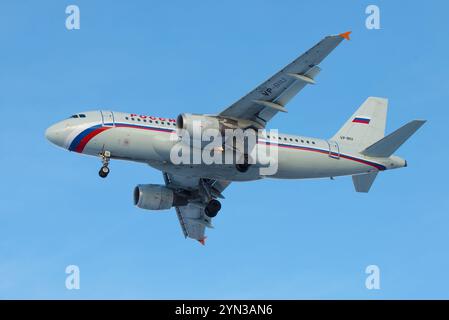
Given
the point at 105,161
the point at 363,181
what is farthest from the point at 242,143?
the point at 363,181

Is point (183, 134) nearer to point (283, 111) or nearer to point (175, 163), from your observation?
point (175, 163)

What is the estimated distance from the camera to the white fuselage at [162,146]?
166ft

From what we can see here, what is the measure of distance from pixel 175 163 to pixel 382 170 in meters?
13.3

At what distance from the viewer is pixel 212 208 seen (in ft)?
184

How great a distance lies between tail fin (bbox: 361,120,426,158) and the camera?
5266cm

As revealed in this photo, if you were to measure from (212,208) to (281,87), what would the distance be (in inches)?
402

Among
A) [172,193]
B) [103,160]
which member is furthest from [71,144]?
[172,193]

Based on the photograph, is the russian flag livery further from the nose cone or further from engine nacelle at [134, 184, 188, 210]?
the nose cone

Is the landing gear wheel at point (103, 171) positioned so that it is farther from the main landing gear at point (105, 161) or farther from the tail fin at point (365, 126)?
the tail fin at point (365, 126)

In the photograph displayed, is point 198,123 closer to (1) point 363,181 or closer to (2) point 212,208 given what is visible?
(2) point 212,208

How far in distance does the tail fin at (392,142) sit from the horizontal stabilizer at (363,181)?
1676 mm

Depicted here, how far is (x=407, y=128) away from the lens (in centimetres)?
5291

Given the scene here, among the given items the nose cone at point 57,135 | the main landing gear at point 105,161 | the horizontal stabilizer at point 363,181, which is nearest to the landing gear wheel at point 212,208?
the main landing gear at point 105,161

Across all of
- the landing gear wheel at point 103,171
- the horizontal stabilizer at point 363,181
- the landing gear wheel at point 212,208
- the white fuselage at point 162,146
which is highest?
the white fuselage at point 162,146
